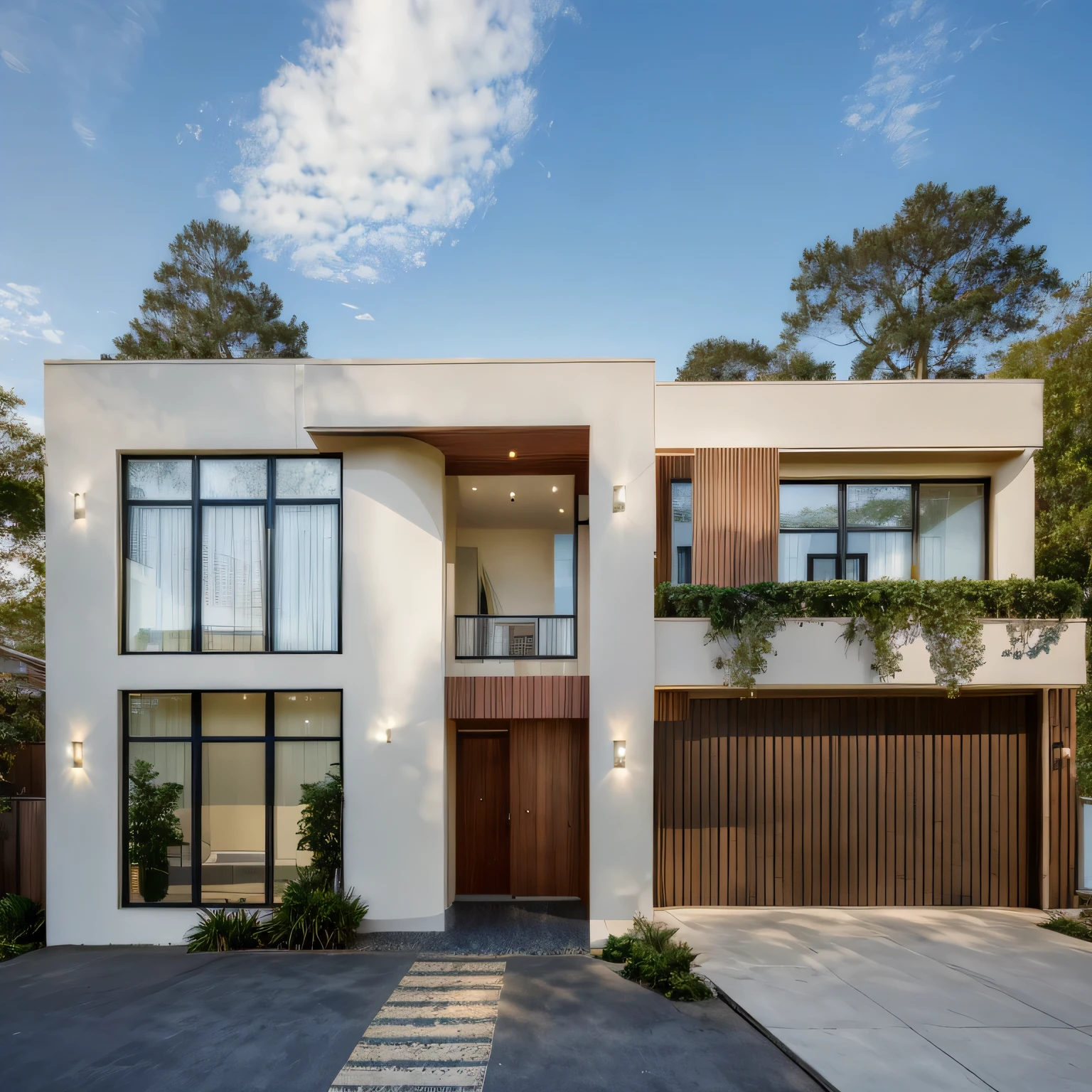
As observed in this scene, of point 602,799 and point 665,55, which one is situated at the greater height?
point 665,55

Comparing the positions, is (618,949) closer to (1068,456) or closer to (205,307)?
(1068,456)

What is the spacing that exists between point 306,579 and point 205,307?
50.4 feet

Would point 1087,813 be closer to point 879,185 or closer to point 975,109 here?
point 975,109

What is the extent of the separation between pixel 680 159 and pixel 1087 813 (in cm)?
1436

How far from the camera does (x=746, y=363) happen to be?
18.8 m

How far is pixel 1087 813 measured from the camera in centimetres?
739

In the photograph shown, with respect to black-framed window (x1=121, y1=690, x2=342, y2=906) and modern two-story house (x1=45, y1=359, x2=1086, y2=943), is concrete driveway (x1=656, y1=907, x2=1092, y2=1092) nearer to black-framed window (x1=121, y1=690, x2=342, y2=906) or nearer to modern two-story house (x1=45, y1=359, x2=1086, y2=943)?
modern two-story house (x1=45, y1=359, x2=1086, y2=943)

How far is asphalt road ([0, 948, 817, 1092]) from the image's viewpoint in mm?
4070

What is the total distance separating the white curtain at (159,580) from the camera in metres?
7.06

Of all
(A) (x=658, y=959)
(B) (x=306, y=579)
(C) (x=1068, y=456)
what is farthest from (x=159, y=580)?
(C) (x=1068, y=456)

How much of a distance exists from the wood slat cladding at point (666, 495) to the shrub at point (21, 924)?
336 inches

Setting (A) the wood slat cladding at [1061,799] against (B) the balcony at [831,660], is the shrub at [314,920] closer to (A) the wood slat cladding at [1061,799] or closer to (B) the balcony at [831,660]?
(B) the balcony at [831,660]

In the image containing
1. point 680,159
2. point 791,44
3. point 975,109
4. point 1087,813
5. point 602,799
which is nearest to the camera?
point 602,799

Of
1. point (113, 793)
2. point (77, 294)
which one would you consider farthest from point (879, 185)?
point (77, 294)
